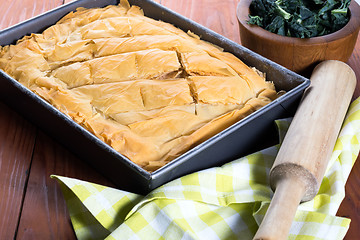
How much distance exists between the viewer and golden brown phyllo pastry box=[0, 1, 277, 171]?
109 cm

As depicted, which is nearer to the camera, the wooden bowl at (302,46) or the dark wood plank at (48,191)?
the dark wood plank at (48,191)

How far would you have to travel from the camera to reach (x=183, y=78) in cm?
123

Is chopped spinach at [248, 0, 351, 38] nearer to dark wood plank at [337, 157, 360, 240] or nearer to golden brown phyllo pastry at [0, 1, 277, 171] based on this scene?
golden brown phyllo pastry at [0, 1, 277, 171]

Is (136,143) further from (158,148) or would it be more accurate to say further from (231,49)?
(231,49)

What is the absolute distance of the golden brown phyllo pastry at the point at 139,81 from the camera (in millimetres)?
1086

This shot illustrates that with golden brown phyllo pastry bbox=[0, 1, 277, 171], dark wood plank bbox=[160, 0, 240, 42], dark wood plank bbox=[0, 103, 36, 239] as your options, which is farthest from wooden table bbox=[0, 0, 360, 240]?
dark wood plank bbox=[160, 0, 240, 42]

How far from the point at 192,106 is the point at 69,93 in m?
0.30

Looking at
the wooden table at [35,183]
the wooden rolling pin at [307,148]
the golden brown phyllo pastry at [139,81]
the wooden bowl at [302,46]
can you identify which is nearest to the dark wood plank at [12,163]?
the wooden table at [35,183]

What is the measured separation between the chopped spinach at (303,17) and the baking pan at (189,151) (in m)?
0.13

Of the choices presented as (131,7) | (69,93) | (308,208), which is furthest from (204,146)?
(131,7)

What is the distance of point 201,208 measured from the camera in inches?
38.9

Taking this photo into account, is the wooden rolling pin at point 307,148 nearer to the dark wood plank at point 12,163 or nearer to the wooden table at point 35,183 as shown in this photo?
the wooden table at point 35,183

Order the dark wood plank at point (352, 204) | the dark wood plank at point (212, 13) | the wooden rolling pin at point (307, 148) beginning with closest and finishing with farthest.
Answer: the wooden rolling pin at point (307, 148)
the dark wood plank at point (352, 204)
the dark wood plank at point (212, 13)

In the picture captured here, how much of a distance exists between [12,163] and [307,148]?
0.66 m
